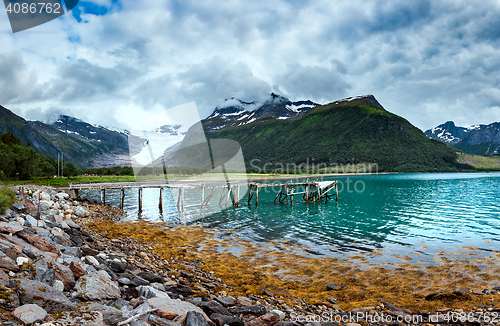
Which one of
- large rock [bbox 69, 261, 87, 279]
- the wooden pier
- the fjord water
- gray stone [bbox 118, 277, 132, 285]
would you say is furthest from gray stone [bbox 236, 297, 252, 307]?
the wooden pier

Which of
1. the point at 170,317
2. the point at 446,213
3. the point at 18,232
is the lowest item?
the point at 446,213

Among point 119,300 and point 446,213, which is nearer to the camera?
point 119,300

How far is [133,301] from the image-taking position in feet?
25.2

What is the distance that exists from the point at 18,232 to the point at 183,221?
72.6 feet

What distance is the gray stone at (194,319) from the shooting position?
22.0ft

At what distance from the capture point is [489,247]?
19578 mm

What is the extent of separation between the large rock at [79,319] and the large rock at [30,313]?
0.31 metres

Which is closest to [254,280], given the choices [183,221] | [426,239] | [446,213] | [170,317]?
[170,317]

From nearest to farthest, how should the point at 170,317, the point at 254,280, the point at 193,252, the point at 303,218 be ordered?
the point at 170,317 → the point at 254,280 → the point at 193,252 → the point at 303,218

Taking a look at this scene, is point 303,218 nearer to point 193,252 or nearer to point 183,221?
point 183,221

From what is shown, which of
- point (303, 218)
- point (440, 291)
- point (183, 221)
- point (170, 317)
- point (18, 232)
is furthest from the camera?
point (303, 218)

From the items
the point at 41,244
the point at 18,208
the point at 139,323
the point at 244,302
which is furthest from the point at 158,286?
the point at 18,208

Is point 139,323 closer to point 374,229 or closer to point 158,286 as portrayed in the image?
point 158,286

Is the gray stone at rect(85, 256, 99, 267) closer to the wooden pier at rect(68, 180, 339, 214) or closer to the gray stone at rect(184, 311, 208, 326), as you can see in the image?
the gray stone at rect(184, 311, 208, 326)
